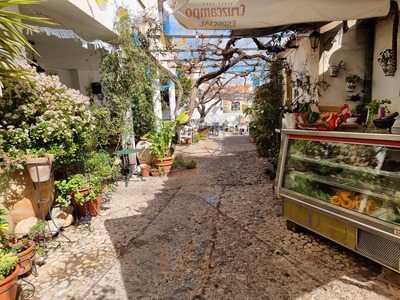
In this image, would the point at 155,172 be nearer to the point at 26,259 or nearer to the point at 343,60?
the point at 26,259

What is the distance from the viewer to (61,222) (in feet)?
14.0

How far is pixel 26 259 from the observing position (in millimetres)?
3105

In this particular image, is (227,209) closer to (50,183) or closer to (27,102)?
(50,183)

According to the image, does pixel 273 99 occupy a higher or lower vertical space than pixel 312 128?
higher

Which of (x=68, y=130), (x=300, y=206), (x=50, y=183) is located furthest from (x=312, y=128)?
(x=50, y=183)

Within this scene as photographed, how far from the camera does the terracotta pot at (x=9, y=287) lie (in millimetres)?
2449

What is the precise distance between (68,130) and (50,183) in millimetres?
836

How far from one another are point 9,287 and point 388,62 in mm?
5229

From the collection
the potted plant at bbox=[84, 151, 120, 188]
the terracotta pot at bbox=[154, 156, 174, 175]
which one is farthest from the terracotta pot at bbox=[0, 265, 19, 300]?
the terracotta pot at bbox=[154, 156, 174, 175]

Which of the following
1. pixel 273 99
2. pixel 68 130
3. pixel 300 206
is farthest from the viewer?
pixel 273 99

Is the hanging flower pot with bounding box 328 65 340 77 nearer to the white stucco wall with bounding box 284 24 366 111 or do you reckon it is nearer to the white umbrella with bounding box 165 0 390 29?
the white stucco wall with bounding box 284 24 366 111

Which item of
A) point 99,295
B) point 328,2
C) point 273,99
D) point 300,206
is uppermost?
point 328,2

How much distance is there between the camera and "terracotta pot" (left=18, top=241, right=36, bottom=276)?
Answer: 9.98 feet

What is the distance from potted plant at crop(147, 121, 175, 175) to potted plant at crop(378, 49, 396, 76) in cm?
538
